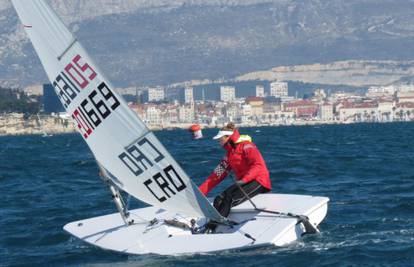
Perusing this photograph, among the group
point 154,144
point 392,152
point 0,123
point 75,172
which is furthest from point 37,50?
point 0,123

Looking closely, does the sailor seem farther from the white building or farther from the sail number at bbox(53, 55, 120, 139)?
the white building

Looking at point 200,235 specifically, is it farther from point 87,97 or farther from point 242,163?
point 87,97

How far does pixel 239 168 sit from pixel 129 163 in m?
1.85

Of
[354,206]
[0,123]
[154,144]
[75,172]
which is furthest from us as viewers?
[0,123]

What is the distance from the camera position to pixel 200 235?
14281 millimetres

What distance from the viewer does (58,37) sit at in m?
13.6

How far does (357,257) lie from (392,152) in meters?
24.0

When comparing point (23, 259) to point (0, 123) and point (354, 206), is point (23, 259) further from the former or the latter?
point (0, 123)

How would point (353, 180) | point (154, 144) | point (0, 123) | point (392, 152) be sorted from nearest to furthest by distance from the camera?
point (154, 144), point (353, 180), point (392, 152), point (0, 123)

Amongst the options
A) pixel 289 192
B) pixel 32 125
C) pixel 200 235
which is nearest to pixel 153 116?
pixel 32 125

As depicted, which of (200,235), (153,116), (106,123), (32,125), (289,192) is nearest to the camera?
(106,123)

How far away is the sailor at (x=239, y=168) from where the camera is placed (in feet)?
49.5

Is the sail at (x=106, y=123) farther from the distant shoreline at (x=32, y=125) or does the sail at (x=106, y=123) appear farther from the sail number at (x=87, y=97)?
the distant shoreline at (x=32, y=125)

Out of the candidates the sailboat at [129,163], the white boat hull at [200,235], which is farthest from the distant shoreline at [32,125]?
the sailboat at [129,163]
